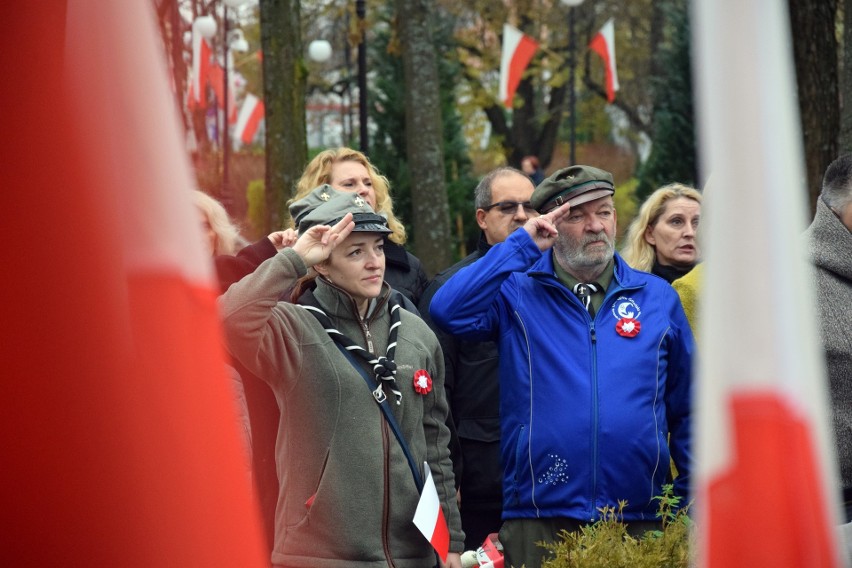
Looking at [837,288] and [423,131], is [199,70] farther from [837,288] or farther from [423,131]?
[837,288]

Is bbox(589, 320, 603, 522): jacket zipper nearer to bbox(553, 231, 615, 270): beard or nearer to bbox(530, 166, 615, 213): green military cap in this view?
bbox(553, 231, 615, 270): beard

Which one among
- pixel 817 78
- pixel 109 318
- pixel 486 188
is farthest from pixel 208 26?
pixel 109 318

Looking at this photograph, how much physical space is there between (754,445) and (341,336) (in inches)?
113

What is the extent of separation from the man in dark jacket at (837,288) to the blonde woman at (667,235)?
1.25 meters

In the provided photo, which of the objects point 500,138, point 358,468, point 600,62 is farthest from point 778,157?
point 600,62

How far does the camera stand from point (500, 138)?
2909 centimetres

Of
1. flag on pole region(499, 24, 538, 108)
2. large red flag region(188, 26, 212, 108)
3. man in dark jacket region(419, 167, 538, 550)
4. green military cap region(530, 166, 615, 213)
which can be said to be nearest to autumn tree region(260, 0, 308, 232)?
large red flag region(188, 26, 212, 108)

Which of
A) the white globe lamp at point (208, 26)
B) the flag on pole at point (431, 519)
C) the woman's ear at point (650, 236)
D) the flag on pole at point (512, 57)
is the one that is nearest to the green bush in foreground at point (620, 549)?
the flag on pole at point (431, 519)

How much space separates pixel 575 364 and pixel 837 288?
36.9 inches

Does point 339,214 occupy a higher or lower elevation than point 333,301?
higher

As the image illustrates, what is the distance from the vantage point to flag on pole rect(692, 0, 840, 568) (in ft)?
4.32

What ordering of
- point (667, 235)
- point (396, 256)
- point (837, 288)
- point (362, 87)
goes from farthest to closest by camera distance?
point (362, 87), point (667, 235), point (396, 256), point (837, 288)

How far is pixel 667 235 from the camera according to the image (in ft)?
19.4

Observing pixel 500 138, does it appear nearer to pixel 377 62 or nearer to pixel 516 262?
pixel 377 62
